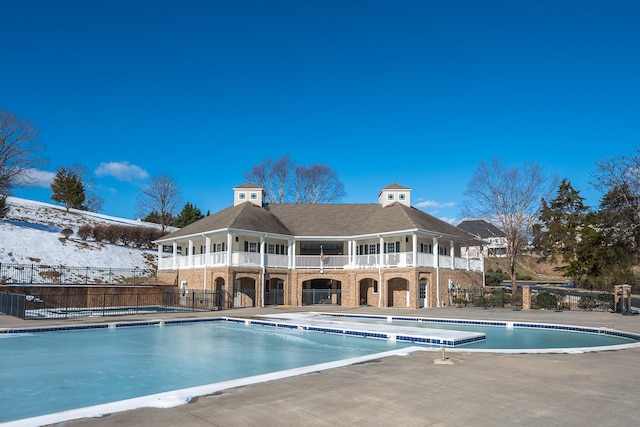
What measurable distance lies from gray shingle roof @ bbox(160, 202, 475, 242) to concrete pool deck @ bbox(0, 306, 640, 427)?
65.6 ft

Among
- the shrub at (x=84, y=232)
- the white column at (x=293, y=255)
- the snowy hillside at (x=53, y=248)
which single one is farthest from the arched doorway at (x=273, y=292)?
the shrub at (x=84, y=232)

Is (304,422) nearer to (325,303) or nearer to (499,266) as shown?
(325,303)

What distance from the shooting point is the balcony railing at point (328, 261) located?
3009cm

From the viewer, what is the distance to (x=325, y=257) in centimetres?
3344

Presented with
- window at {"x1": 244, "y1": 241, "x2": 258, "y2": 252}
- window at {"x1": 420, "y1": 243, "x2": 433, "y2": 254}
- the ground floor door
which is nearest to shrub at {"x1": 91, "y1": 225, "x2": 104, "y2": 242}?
window at {"x1": 244, "y1": 241, "x2": 258, "y2": 252}

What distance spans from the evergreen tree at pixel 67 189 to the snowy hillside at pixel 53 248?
355 inches

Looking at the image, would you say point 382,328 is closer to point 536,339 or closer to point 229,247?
point 536,339

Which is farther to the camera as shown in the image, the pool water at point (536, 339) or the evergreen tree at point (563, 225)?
the evergreen tree at point (563, 225)

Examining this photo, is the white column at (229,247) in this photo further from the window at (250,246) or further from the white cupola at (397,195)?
the white cupola at (397,195)

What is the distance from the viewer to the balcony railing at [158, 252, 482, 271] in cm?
3009

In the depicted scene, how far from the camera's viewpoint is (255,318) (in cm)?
2198

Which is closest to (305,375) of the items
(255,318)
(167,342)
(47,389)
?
(47,389)

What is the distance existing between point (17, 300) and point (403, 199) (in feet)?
85.0

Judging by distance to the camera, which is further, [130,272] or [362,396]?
[130,272]
